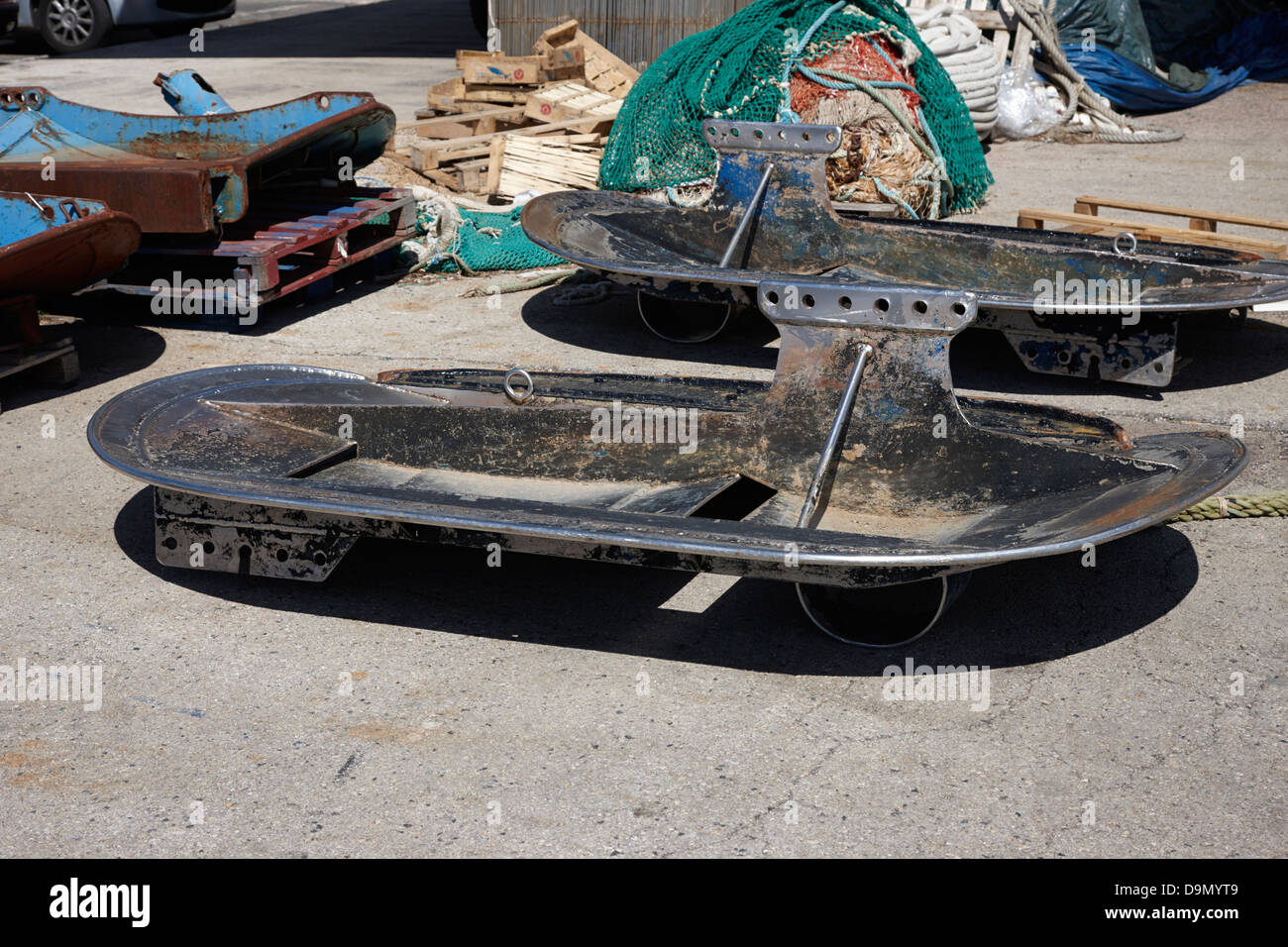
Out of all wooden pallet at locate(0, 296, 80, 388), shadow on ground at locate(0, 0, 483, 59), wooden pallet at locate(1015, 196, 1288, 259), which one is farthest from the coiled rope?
wooden pallet at locate(0, 296, 80, 388)

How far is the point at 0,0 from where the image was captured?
586 inches

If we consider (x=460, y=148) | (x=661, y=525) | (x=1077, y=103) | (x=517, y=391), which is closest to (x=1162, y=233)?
(x=517, y=391)

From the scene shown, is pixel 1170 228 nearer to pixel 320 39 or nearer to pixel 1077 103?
pixel 1077 103

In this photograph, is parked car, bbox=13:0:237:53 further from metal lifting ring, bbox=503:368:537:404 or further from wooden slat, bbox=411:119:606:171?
metal lifting ring, bbox=503:368:537:404

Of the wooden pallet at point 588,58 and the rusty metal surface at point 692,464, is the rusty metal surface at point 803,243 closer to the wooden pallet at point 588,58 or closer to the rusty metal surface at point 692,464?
the rusty metal surface at point 692,464

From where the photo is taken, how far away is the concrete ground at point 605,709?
2723 millimetres

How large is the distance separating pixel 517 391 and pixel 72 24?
549 inches

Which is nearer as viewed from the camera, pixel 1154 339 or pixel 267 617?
pixel 267 617

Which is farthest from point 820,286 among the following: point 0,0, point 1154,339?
point 0,0

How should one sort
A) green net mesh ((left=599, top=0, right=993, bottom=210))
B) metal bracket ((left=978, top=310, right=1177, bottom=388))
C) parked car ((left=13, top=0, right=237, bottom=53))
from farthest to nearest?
parked car ((left=13, top=0, right=237, bottom=53)) → green net mesh ((left=599, top=0, right=993, bottom=210)) → metal bracket ((left=978, top=310, right=1177, bottom=388))

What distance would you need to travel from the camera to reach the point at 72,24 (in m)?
15.4

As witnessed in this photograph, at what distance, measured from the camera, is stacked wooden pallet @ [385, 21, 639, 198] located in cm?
872

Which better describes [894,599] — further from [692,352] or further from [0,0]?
[0,0]

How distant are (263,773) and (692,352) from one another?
151 inches
